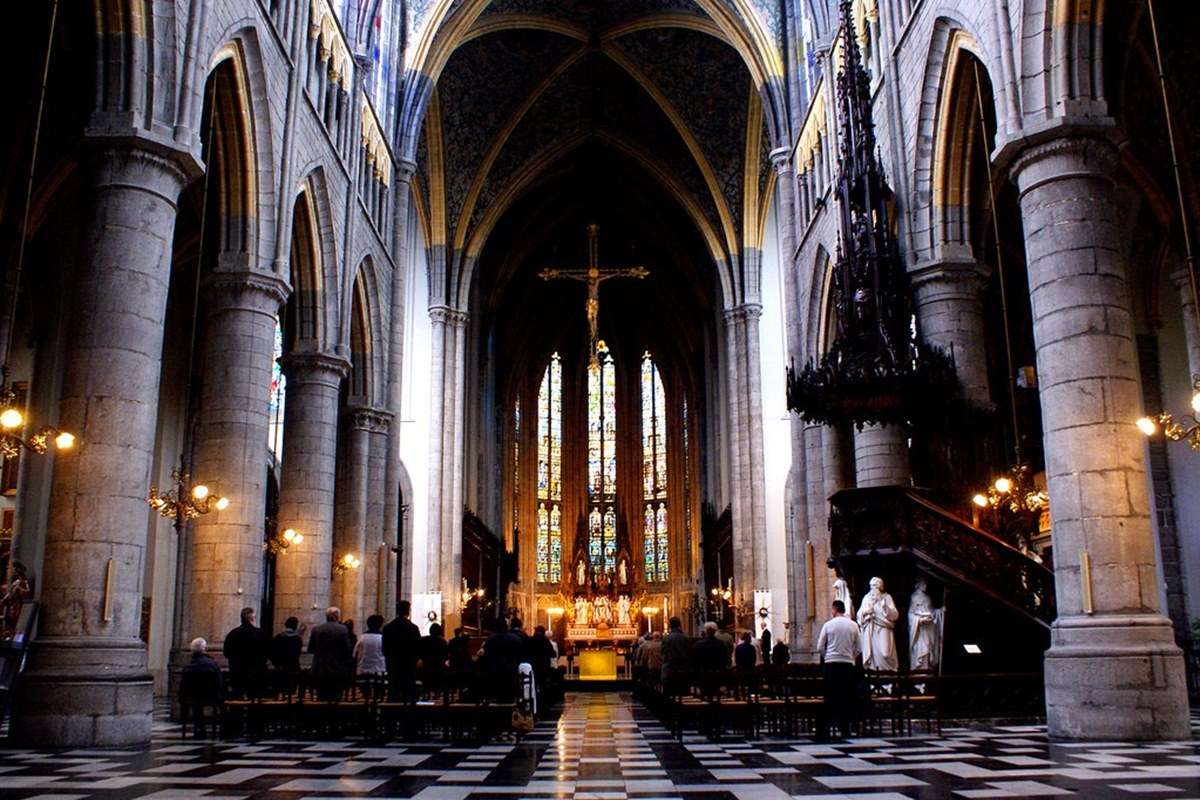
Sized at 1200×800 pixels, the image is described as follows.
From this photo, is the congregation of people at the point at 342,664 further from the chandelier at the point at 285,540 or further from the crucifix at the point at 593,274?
the crucifix at the point at 593,274

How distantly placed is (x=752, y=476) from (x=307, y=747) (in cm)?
2293

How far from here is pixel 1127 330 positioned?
10688mm

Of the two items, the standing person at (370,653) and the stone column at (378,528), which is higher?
the stone column at (378,528)

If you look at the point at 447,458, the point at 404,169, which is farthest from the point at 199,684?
the point at 447,458

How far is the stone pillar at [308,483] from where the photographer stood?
18.2 metres

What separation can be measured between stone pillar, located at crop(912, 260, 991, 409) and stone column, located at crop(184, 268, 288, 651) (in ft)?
30.0

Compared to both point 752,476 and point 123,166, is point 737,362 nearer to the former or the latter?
point 752,476

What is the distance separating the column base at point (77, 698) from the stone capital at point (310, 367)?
30.5ft

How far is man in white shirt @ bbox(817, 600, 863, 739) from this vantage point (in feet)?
35.4

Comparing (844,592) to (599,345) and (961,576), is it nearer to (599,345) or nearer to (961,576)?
(961,576)

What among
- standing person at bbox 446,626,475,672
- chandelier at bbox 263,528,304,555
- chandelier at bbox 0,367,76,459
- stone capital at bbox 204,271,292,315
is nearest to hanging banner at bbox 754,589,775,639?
chandelier at bbox 263,528,304,555

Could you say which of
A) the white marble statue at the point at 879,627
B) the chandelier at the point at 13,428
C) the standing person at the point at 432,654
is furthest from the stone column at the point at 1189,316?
the chandelier at the point at 13,428

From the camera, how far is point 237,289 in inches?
604

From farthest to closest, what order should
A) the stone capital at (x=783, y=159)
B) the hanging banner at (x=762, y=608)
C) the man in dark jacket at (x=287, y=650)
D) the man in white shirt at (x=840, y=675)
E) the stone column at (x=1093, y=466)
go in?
the hanging banner at (x=762, y=608) < the stone capital at (x=783, y=159) < the man in dark jacket at (x=287, y=650) < the man in white shirt at (x=840, y=675) < the stone column at (x=1093, y=466)
